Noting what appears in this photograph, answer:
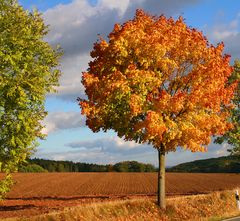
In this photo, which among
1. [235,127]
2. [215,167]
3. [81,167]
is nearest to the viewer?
[235,127]

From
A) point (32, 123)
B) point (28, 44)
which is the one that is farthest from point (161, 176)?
point (28, 44)

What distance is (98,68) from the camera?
960 inches

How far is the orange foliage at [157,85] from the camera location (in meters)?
22.5

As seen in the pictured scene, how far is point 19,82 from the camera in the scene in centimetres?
2058

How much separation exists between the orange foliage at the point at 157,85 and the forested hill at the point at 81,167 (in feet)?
304

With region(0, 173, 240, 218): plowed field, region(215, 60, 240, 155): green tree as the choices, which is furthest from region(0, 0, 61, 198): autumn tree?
region(215, 60, 240, 155): green tree

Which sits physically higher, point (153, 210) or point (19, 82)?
point (19, 82)

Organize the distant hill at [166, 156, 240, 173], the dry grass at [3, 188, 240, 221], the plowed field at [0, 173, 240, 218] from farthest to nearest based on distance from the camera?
the distant hill at [166, 156, 240, 173] < the plowed field at [0, 173, 240, 218] < the dry grass at [3, 188, 240, 221]

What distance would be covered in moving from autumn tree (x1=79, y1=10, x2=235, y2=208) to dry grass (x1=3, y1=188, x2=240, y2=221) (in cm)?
108

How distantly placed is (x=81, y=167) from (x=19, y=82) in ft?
445

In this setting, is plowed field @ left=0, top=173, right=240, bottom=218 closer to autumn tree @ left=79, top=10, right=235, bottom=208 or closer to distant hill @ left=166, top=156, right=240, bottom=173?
distant hill @ left=166, top=156, right=240, bottom=173

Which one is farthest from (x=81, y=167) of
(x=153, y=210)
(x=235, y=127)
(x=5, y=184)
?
(x=5, y=184)

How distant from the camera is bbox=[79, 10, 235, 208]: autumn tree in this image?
2255 cm

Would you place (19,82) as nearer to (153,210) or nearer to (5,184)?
(5,184)
